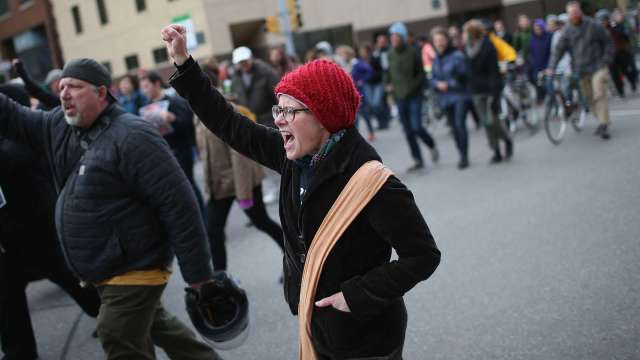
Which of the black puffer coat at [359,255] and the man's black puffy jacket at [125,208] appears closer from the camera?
the black puffer coat at [359,255]

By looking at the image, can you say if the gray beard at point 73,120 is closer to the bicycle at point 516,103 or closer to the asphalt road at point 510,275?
the asphalt road at point 510,275

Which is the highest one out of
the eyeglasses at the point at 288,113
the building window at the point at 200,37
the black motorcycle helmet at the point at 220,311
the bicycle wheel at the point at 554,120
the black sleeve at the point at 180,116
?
the building window at the point at 200,37

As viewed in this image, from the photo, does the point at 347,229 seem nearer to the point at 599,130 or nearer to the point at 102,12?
the point at 599,130

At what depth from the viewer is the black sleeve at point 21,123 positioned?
3.65m

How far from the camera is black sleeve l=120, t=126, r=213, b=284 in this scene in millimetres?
3195

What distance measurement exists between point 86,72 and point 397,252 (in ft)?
6.66

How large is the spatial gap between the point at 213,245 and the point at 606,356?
326cm

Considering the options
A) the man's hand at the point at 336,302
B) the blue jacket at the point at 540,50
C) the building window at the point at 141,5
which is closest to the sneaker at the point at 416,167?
the blue jacket at the point at 540,50

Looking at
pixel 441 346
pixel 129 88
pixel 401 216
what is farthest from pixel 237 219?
pixel 401 216

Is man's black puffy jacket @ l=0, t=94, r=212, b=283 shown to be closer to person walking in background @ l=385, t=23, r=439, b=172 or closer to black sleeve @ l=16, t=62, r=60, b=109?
black sleeve @ l=16, t=62, r=60, b=109

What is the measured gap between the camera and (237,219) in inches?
346

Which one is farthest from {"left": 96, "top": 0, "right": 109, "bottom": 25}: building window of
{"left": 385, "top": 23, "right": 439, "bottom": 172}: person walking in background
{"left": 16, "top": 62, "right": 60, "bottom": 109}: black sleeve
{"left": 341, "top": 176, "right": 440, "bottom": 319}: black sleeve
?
{"left": 341, "top": 176, "right": 440, "bottom": 319}: black sleeve

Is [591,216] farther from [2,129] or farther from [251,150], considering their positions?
A: [2,129]

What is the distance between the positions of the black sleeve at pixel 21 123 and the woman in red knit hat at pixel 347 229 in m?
1.93
